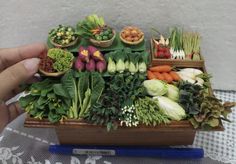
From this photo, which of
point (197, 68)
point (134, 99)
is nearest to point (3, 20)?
point (134, 99)

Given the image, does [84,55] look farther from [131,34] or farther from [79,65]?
[131,34]

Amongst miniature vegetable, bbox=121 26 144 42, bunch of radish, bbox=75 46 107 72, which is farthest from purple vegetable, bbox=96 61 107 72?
miniature vegetable, bbox=121 26 144 42

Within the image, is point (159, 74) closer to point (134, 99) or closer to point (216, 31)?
point (134, 99)

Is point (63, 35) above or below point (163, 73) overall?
above

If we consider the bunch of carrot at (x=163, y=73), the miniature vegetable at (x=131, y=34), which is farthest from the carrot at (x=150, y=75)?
the miniature vegetable at (x=131, y=34)

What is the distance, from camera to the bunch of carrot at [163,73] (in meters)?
0.89

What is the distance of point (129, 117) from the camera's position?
0.80 metres

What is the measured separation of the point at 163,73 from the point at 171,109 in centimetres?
13

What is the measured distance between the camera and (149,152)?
0.91 m

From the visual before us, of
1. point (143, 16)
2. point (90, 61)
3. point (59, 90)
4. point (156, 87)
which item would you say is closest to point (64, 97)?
point (59, 90)

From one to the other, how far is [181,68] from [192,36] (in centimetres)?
10

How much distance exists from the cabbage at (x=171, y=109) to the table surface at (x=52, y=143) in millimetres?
162

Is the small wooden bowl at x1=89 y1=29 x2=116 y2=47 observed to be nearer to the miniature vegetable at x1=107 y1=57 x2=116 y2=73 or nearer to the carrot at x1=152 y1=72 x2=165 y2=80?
the miniature vegetable at x1=107 y1=57 x2=116 y2=73

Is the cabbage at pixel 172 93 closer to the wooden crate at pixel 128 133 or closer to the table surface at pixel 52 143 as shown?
the wooden crate at pixel 128 133
